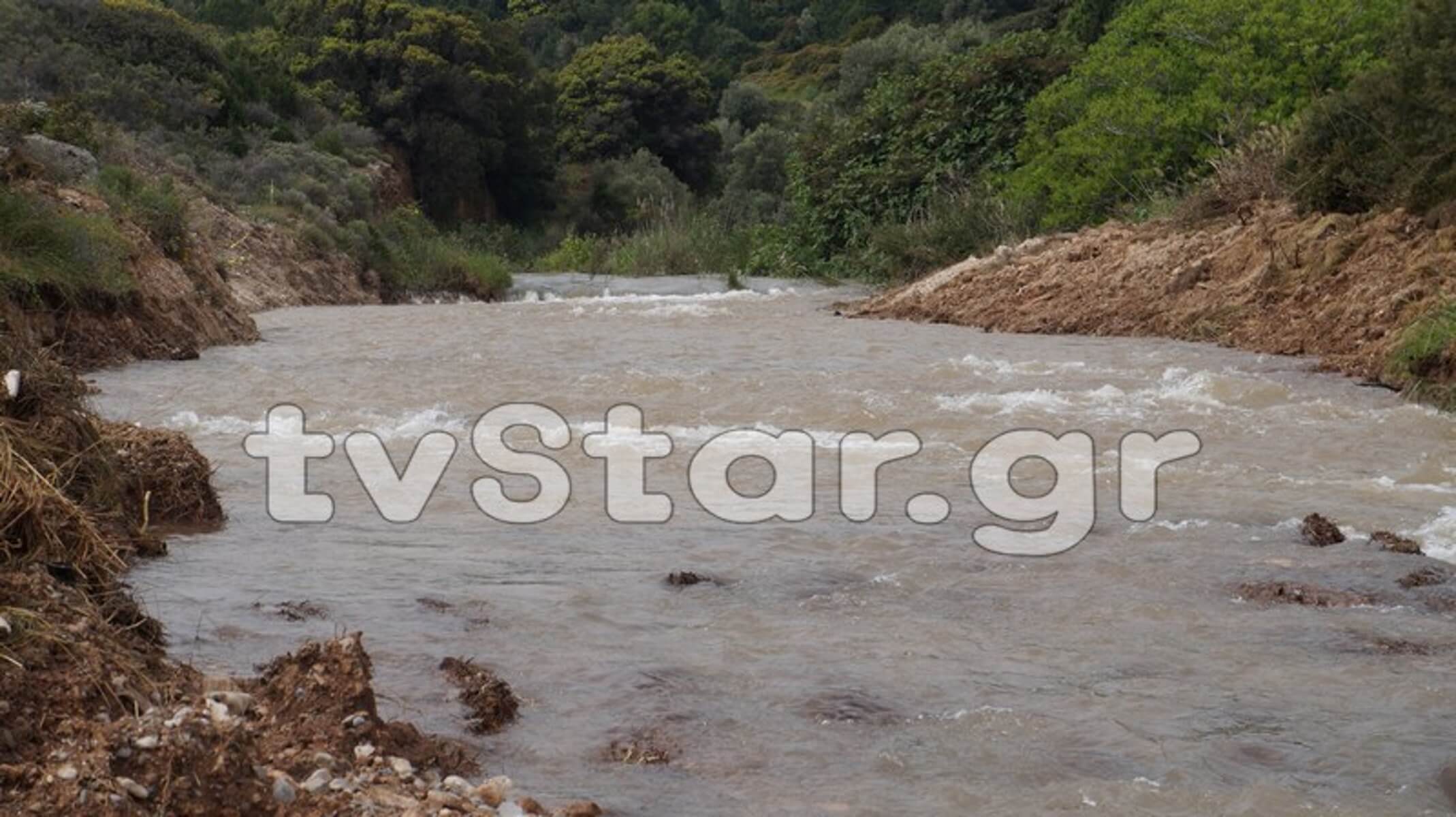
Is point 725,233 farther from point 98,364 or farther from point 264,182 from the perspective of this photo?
point 98,364

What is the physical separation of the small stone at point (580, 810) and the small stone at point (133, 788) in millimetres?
925

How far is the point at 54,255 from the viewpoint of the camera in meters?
→ 13.7

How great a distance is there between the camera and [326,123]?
39.7 metres

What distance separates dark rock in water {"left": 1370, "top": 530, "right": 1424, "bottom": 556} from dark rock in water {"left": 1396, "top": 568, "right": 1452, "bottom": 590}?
340 millimetres

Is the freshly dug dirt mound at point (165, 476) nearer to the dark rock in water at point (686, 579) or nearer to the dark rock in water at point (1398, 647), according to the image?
the dark rock in water at point (686, 579)

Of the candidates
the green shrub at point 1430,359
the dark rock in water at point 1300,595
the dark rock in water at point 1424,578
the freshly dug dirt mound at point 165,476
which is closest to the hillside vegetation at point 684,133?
the green shrub at point 1430,359

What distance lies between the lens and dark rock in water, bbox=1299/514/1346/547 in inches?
273

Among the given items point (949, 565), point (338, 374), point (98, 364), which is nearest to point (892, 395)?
point (338, 374)

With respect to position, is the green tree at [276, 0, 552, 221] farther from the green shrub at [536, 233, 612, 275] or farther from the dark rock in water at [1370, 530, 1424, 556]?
the dark rock in water at [1370, 530, 1424, 556]

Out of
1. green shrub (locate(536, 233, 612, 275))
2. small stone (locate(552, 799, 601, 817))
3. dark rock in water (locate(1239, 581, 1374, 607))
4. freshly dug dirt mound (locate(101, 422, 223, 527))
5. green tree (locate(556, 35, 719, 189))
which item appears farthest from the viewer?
green tree (locate(556, 35, 719, 189))

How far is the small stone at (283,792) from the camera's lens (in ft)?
12.0

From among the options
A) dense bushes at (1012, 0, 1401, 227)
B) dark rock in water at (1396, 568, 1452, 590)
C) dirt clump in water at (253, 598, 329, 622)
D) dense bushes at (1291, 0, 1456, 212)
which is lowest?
dirt clump in water at (253, 598, 329, 622)

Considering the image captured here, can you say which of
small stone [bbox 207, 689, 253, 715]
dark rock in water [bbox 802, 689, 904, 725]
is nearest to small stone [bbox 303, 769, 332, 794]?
small stone [bbox 207, 689, 253, 715]

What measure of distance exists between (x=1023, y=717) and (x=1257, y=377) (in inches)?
331
